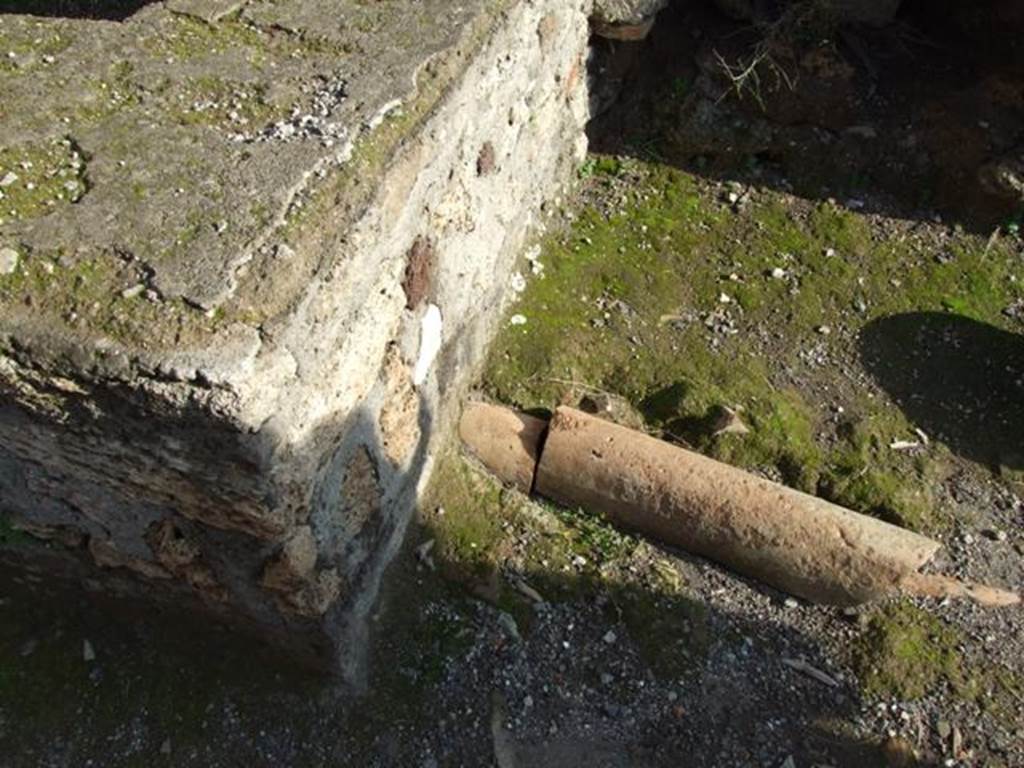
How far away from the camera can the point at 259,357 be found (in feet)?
6.12

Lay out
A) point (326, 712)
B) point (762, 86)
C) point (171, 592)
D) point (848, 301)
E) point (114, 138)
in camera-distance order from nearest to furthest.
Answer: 1. point (114, 138)
2. point (171, 592)
3. point (326, 712)
4. point (848, 301)
5. point (762, 86)

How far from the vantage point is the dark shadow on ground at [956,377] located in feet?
12.1

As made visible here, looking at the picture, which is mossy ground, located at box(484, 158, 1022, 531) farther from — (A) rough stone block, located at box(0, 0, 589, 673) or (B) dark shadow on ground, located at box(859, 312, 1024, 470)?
(A) rough stone block, located at box(0, 0, 589, 673)

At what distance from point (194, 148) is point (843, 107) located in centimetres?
321

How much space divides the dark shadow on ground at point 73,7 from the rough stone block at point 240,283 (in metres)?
2.47

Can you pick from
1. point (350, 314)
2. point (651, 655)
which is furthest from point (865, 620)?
point (350, 314)

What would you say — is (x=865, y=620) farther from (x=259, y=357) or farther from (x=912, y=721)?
(x=259, y=357)

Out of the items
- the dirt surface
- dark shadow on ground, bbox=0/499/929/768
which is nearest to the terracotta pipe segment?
the dirt surface

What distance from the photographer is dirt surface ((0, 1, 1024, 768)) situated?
114 inches

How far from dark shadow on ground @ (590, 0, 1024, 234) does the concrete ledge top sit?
1836 millimetres

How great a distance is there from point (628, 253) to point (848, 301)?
99 cm

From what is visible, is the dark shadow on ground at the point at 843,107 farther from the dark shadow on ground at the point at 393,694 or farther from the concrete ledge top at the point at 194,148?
the dark shadow on ground at the point at 393,694

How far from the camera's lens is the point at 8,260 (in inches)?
76.7

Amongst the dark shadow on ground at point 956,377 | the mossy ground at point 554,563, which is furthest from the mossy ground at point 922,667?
the dark shadow on ground at point 956,377
